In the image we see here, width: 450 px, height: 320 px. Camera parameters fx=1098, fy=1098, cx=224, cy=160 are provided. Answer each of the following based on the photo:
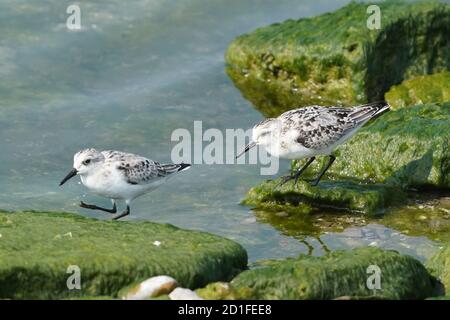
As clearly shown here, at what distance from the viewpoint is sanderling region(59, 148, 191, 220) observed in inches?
448

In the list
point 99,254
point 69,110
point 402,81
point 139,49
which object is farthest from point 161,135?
point 99,254

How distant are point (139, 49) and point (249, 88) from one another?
1.89 meters

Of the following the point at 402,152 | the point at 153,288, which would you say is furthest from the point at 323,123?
the point at 153,288

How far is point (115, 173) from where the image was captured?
11438 mm

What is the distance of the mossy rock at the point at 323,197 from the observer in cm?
1217

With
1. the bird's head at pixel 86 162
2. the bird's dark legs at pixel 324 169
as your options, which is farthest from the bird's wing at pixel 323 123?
the bird's head at pixel 86 162

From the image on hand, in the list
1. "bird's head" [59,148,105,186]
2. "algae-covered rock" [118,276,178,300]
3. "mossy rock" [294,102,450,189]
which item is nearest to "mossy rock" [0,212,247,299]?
"algae-covered rock" [118,276,178,300]

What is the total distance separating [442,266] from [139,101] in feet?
21.2

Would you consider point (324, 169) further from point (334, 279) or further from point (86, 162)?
point (334, 279)

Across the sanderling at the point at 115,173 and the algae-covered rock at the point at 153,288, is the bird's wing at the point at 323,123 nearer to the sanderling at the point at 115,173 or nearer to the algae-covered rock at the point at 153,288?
the sanderling at the point at 115,173

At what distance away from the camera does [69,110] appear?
591 inches

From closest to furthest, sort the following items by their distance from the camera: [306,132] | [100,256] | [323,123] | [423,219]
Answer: [100,256] < [423,219] < [306,132] < [323,123]

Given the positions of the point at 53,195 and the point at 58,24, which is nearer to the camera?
the point at 53,195

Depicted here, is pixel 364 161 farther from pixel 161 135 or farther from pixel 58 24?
pixel 58 24
